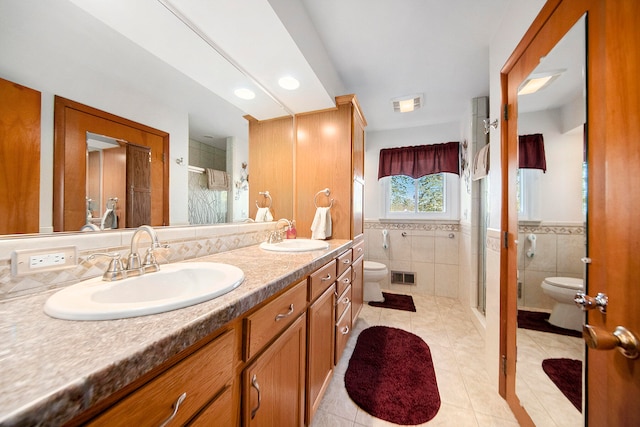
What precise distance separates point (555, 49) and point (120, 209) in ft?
6.17

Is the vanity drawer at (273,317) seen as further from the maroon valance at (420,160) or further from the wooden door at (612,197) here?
the maroon valance at (420,160)

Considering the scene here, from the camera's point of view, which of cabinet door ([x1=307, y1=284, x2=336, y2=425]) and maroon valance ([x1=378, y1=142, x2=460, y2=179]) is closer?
cabinet door ([x1=307, y1=284, x2=336, y2=425])

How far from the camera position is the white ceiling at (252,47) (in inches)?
30.8

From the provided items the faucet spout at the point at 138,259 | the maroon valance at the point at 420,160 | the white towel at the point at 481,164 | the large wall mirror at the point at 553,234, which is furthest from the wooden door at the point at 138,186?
the maroon valance at the point at 420,160

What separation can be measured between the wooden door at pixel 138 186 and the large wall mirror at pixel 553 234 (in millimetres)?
1652

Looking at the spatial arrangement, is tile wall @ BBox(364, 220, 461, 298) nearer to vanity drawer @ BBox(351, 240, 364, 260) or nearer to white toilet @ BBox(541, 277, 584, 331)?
vanity drawer @ BBox(351, 240, 364, 260)

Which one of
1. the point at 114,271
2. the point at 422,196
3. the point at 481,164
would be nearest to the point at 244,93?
the point at 114,271

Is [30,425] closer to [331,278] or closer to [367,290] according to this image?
[331,278]

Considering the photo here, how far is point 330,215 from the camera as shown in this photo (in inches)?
80.0

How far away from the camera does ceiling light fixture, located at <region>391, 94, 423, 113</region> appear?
247 centimetres

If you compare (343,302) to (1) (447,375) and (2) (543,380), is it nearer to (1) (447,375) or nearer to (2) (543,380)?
(1) (447,375)

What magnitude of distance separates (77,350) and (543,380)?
1.62 m

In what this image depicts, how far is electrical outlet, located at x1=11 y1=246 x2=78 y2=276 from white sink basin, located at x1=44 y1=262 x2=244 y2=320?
0.31ft

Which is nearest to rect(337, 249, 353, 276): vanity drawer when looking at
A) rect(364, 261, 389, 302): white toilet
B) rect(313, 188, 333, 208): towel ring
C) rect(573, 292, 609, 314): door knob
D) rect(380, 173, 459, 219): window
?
rect(313, 188, 333, 208): towel ring
